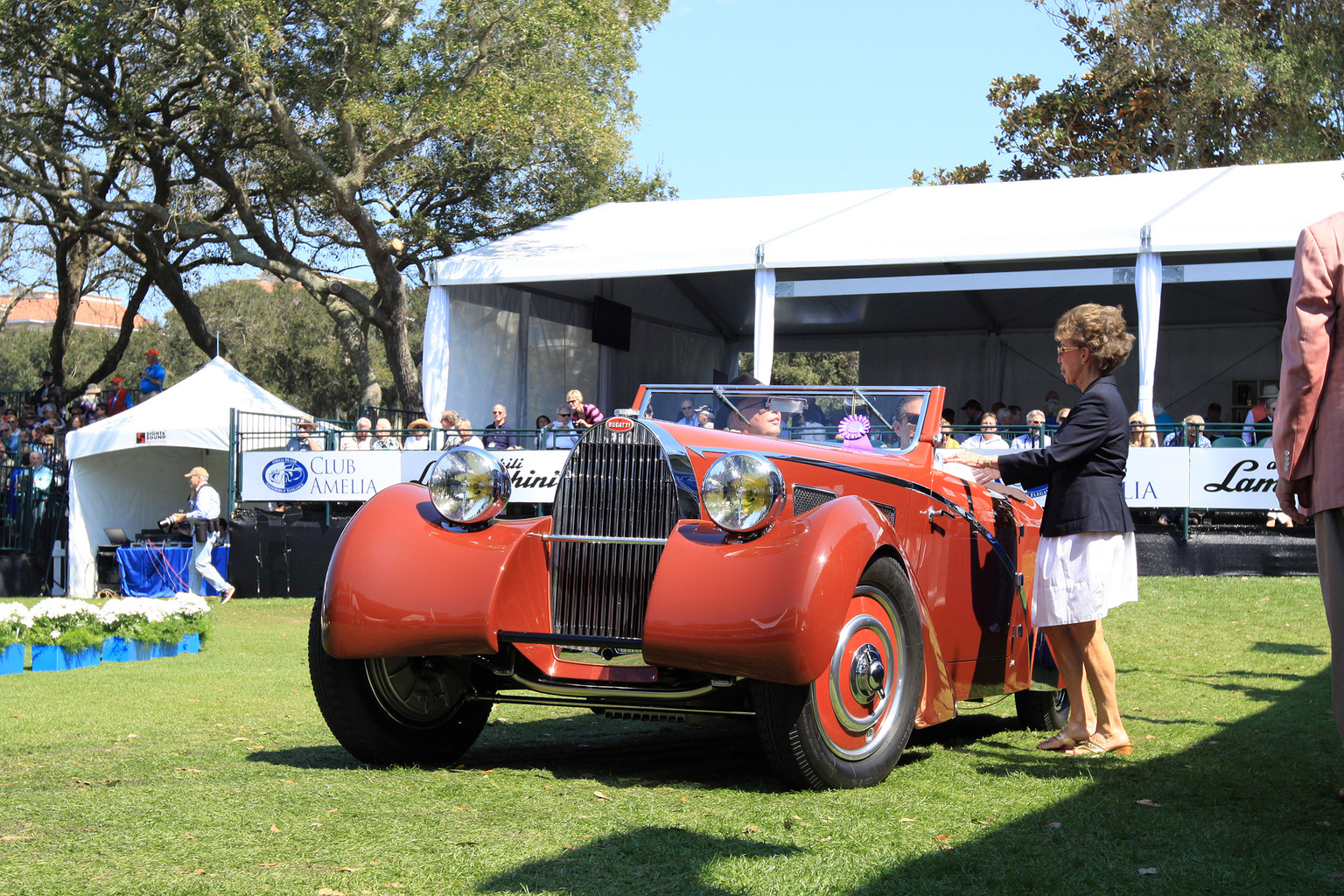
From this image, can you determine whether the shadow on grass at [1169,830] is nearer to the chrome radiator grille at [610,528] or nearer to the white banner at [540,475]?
the chrome radiator grille at [610,528]

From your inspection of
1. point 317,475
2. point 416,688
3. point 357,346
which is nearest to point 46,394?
point 357,346

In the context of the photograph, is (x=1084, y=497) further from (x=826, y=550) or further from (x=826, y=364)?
(x=826, y=364)

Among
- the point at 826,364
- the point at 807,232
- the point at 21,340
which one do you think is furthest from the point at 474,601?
the point at 21,340

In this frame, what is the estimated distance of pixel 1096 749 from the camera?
196 inches

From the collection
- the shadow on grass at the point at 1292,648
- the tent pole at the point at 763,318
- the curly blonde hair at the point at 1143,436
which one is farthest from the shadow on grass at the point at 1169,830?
the tent pole at the point at 763,318

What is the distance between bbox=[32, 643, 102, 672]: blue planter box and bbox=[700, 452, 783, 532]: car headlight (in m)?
7.15

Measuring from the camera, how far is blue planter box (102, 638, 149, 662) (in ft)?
32.2

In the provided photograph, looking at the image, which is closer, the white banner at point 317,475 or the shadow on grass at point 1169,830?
the shadow on grass at point 1169,830

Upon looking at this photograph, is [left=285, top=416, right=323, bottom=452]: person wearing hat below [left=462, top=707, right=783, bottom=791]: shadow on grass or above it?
above

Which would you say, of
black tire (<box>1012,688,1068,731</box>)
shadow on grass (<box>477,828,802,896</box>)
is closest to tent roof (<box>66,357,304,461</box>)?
black tire (<box>1012,688,1068,731</box>)

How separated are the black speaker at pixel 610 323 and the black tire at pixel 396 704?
17.5 metres

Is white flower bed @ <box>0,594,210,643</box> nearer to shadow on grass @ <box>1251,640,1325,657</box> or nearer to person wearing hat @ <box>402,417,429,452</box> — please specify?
person wearing hat @ <box>402,417,429,452</box>

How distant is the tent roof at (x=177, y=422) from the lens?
54.3 feet

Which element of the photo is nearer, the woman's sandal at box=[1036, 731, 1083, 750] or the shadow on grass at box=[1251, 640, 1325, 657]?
the woman's sandal at box=[1036, 731, 1083, 750]
